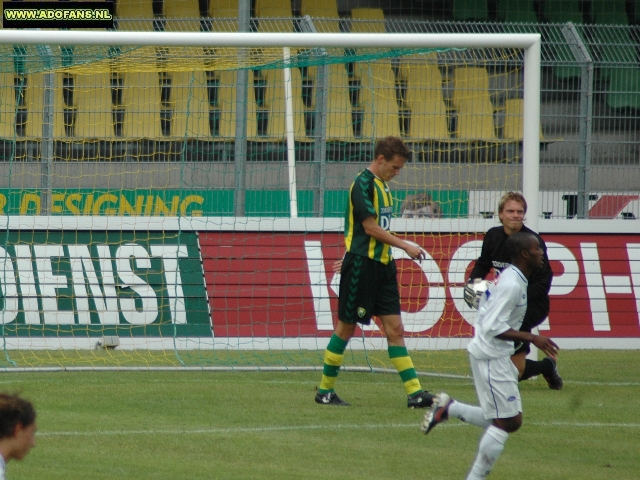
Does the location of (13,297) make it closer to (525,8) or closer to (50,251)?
(50,251)

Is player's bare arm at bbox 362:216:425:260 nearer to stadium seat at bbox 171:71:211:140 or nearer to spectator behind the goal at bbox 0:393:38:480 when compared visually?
spectator behind the goal at bbox 0:393:38:480

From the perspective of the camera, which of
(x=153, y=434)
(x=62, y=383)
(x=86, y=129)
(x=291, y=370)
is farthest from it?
(x=86, y=129)

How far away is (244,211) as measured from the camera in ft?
39.8

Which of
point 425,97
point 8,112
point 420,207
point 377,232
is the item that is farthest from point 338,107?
point 377,232

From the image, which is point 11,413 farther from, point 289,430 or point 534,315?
point 534,315

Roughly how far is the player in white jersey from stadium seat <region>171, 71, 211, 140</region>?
7.52 m

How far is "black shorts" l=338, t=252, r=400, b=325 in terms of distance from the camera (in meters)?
8.14

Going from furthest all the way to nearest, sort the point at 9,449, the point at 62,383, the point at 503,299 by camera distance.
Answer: the point at 62,383 < the point at 503,299 < the point at 9,449

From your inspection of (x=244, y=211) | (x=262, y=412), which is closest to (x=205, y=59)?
(x=244, y=211)

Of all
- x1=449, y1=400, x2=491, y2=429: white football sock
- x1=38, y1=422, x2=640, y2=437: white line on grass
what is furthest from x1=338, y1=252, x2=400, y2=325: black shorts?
x1=449, y1=400, x2=491, y2=429: white football sock

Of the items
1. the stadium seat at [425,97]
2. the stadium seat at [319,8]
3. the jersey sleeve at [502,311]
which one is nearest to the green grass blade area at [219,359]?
the stadium seat at [425,97]

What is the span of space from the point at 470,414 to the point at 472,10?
49.0 feet

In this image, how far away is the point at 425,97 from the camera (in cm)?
1273

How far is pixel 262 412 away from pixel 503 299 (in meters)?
3.00
